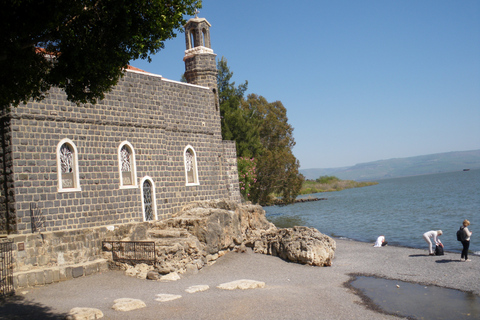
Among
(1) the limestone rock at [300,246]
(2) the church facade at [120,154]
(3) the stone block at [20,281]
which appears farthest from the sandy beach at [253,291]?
(2) the church facade at [120,154]

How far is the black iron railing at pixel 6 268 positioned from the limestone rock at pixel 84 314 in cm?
309

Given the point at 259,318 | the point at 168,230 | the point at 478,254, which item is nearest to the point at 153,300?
the point at 259,318

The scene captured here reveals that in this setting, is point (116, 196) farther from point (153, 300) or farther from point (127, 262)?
point (153, 300)

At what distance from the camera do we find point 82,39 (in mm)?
8961

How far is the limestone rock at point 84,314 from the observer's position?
968 centimetres

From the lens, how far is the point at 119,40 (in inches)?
357

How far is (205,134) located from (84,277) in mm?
10246

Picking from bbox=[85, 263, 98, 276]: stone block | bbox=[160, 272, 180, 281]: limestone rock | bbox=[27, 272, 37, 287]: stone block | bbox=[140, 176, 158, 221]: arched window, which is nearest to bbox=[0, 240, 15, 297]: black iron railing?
bbox=[27, 272, 37, 287]: stone block

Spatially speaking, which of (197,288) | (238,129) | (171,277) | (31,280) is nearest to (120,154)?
(171,277)

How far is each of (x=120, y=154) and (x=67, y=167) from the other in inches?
93.2

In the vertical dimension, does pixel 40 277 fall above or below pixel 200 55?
below

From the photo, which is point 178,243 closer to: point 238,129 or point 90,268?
point 90,268

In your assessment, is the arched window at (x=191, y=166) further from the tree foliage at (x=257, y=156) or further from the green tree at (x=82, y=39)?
the tree foliage at (x=257, y=156)

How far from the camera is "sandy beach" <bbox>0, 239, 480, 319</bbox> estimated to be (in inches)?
430
